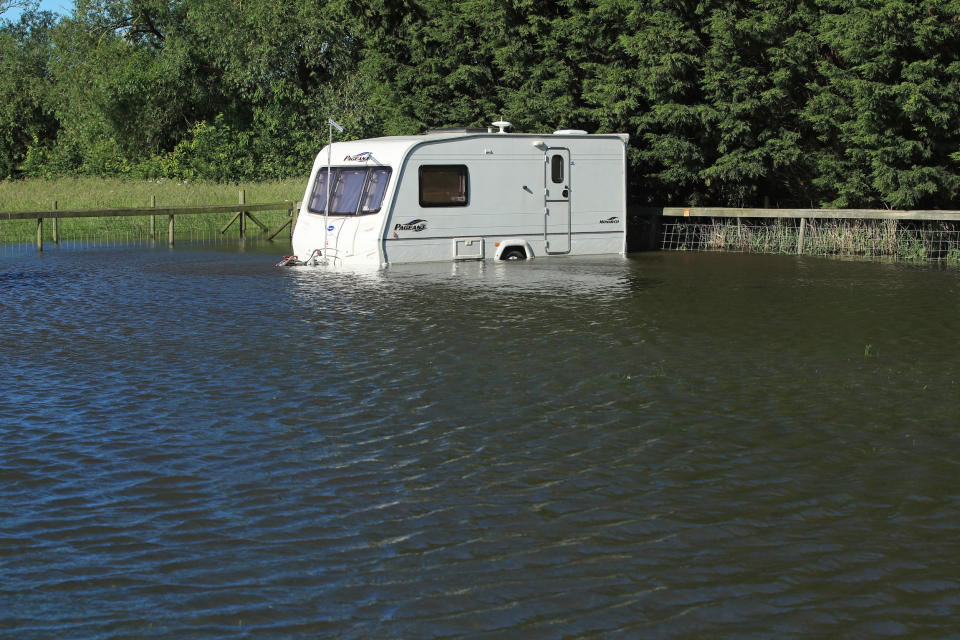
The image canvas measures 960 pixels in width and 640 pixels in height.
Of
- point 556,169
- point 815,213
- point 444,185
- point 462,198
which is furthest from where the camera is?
point 815,213

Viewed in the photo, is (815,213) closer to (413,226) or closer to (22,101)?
(413,226)

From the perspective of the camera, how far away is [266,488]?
698 centimetres

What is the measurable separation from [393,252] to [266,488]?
13306 millimetres

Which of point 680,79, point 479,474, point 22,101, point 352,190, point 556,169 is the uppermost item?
point 22,101

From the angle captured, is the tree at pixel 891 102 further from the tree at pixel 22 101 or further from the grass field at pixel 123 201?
the tree at pixel 22 101

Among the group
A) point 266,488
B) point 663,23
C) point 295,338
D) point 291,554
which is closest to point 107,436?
point 266,488

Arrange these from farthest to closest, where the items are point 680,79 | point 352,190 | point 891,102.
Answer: point 680,79, point 891,102, point 352,190

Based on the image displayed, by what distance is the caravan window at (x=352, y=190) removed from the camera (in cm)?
2009

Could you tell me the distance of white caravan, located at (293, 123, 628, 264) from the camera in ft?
66.1

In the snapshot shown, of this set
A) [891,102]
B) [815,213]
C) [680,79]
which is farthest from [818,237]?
[680,79]

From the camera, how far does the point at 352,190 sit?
805 inches

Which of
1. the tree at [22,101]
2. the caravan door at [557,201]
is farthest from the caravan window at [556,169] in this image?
the tree at [22,101]

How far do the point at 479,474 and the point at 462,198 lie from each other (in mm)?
13967

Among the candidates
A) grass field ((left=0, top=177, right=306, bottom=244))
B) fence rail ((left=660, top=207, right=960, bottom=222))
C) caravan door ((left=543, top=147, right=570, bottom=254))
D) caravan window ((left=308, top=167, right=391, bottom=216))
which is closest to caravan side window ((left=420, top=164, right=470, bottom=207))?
caravan window ((left=308, top=167, right=391, bottom=216))
